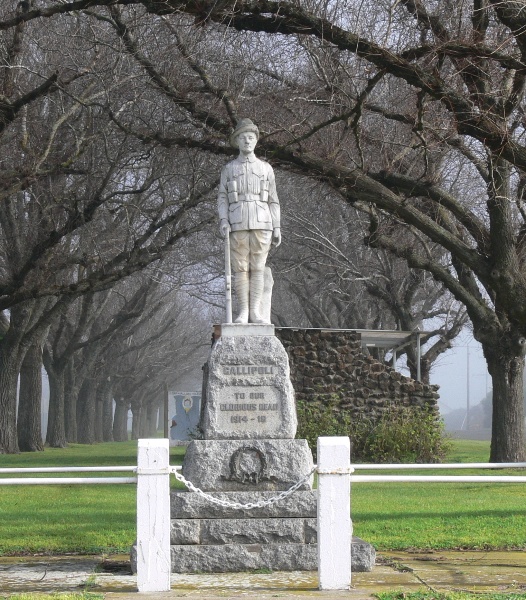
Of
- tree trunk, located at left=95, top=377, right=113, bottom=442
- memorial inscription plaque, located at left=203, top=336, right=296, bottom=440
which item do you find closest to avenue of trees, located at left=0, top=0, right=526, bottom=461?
memorial inscription plaque, located at left=203, top=336, right=296, bottom=440

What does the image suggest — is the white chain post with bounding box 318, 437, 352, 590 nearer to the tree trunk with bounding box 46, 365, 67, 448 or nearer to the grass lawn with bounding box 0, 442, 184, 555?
the grass lawn with bounding box 0, 442, 184, 555

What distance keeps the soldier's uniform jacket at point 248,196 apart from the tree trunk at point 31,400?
2250cm

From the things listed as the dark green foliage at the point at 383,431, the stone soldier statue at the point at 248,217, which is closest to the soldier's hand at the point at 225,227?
the stone soldier statue at the point at 248,217

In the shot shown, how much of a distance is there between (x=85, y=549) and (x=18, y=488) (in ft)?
27.8

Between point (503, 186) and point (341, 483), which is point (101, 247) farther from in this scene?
point (341, 483)

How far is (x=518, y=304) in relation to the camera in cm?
1644

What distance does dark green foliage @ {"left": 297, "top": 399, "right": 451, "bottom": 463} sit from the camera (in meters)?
25.0

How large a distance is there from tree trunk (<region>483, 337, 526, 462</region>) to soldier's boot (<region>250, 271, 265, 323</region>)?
12544 mm

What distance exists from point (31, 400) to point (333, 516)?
85.1ft

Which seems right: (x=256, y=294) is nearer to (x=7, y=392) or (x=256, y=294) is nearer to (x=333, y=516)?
(x=333, y=516)

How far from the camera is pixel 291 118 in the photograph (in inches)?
729

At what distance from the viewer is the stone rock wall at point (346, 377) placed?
26828 mm

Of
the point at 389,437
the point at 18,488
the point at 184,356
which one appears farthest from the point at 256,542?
the point at 184,356

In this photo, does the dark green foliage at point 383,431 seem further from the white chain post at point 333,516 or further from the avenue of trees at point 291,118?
the white chain post at point 333,516
